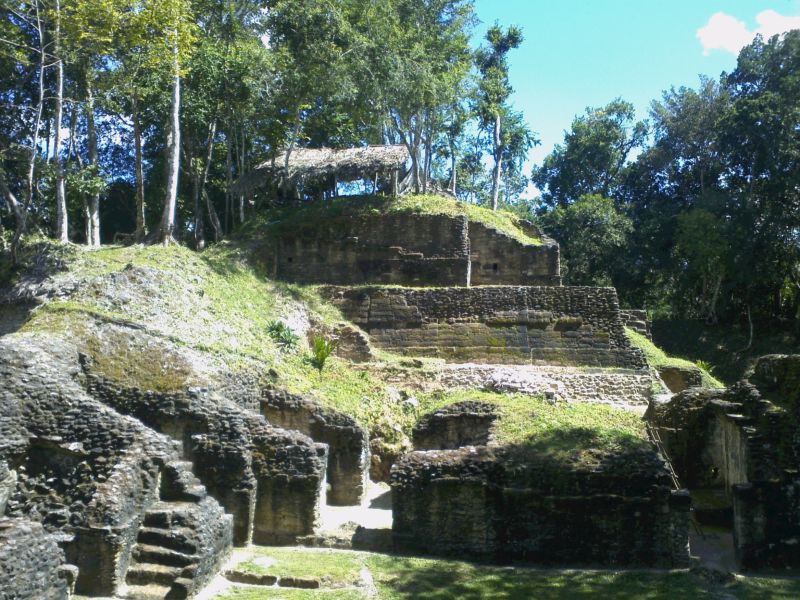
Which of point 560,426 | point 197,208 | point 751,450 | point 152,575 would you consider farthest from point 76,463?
point 197,208

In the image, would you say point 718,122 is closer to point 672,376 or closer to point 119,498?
point 672,376

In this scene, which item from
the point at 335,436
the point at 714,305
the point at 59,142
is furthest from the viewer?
the point at 714,305

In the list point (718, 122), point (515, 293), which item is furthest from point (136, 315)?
point (718, 122)

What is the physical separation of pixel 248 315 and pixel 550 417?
803 centimetres

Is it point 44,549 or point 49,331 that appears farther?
point 49,331

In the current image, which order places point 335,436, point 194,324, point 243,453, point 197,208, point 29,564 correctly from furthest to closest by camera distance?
point 197,208
point 194,324
point 335,436
point 243,453
point 29,564

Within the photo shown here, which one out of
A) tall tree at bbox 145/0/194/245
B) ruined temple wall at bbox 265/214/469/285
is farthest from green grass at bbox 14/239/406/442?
ruined temple wall at bbox 265/214/469/285

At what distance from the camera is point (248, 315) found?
1928 centimetres

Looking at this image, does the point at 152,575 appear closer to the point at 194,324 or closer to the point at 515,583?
the point at 515,583

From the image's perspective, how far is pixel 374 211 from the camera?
84.8 feet

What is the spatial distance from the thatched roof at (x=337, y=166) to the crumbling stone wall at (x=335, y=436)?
1435 cm

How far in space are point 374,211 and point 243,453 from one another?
47.7 feet

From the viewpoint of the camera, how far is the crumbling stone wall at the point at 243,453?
12.3 meters

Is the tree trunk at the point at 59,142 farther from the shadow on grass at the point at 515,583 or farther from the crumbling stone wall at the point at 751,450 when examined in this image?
the crumbling stone wall at the point at 751,450
